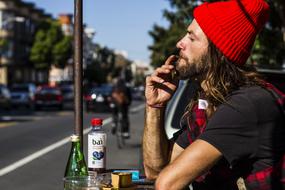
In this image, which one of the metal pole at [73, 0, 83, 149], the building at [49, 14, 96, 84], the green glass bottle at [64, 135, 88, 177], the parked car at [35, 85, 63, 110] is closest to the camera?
the green glass bottle at [64, 135, 88, 177]

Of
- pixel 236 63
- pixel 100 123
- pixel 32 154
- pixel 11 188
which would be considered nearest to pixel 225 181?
pixel 236 63

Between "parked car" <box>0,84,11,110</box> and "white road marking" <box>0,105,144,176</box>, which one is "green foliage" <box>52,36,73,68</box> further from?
"white road marking" <box>0,105,144,176</box>

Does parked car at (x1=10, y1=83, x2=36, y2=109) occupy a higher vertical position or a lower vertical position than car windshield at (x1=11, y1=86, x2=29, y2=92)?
lower

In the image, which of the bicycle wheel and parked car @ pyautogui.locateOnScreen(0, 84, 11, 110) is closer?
the bicycle wheel

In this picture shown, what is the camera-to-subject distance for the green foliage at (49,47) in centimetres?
8062

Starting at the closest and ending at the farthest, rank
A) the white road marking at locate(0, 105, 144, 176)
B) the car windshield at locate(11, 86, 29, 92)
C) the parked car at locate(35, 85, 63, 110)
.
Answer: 1. the white road marking at locate(0, 105, 144, 176)
2. the parked car at locate(35, 85, 63, 110)
3. the car windshield at locate(11, 86, 29, 92)

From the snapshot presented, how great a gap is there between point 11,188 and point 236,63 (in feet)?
23.1

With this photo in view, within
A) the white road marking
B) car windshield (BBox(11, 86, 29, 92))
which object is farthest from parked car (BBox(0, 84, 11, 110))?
the white road marking

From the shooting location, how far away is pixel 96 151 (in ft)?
9.87

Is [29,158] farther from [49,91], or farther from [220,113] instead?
[49,91]

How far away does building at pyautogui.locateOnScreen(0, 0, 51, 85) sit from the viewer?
265ft

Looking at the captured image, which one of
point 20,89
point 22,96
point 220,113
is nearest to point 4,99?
point 22,96

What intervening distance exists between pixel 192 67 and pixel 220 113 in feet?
1.05

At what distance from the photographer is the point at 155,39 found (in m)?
54.2
